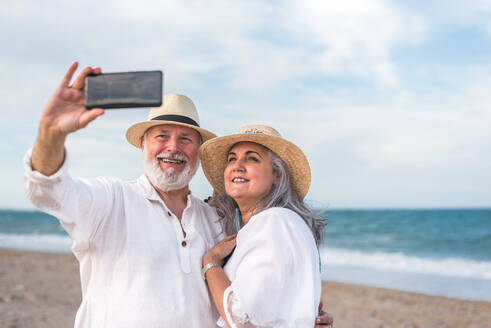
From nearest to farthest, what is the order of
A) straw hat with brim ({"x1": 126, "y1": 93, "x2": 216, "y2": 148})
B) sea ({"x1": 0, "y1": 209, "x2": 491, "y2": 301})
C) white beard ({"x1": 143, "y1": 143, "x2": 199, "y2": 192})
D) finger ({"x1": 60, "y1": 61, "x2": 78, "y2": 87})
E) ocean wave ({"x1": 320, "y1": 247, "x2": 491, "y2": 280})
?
finger ({"x1": 60, "y1": 61, "x2": 78, "y2": 87}), white beard ({"x1": 143, "y1": 143, "x2": 199, "y2": 192}), straw hat with brim ({"x1": 126, "y1": 93, "x2": 216, "y2": 148}), sea ({"x1": 0, "y1": 209, "x2": 491, "y2": 301}), ocean wave ({"x1": 320, "y1": 247, "x2": 491, "y2": 280})

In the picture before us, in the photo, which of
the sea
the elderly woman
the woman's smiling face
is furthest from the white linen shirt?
the sea

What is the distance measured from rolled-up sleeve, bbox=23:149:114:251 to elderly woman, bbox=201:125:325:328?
2.22 ft

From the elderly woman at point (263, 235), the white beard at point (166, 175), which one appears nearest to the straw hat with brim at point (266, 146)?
the elderly woman at point (263, 235)

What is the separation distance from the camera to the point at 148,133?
10.1 ft

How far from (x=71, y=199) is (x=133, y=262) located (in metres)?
0.57

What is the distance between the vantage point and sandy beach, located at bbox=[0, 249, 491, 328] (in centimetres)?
749

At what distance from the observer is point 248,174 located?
2.87 metres

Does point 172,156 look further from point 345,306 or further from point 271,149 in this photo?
point 345,306

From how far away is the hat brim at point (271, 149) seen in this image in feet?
9.49

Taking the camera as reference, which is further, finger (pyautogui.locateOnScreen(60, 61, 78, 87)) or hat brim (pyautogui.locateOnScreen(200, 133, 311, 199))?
hat brim (pyautogui.locateOnScreen(200, 133, 311, 199))

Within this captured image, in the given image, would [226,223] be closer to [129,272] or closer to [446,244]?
[129,272]

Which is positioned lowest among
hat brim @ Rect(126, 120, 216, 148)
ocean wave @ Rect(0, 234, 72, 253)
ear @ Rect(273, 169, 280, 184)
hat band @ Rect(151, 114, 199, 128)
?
ocean wave @ Rect(0, 234, 72, 253)

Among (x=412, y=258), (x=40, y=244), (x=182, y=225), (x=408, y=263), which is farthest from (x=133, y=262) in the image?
(x=40, y=244)

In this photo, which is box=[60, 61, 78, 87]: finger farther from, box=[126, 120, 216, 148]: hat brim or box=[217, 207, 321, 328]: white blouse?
box=[217, 207, 321, 328]: white blouse
